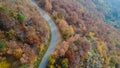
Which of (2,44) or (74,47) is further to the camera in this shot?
(74,47)

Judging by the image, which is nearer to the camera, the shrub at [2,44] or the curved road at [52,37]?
the shrub at [2,44]

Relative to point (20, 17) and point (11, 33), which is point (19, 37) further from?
point (20, 17)

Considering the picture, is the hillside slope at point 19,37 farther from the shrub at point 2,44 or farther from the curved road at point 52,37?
the curved road at point 52,37

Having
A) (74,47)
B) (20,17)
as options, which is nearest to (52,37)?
(74,47)

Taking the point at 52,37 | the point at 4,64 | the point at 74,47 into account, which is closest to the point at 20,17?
the point at 52,37

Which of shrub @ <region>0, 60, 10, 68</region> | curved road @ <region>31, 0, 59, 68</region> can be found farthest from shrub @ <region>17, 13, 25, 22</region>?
shrub @ <region>0, 60, 10, 68</region>

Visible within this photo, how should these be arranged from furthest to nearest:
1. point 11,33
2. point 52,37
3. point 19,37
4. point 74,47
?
point 52,37 < point 74,47 < point 19,37 < point 11,33

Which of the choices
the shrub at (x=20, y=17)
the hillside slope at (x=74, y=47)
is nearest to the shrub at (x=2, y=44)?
the shrub at (x=20, y=17)

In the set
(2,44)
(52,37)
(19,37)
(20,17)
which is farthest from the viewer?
(52,37)

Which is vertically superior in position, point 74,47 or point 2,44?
point 2,44

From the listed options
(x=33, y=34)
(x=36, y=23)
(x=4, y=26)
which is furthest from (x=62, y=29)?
(x=4, y=26)

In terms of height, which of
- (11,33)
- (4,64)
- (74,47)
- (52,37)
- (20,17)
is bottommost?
(74,47)
